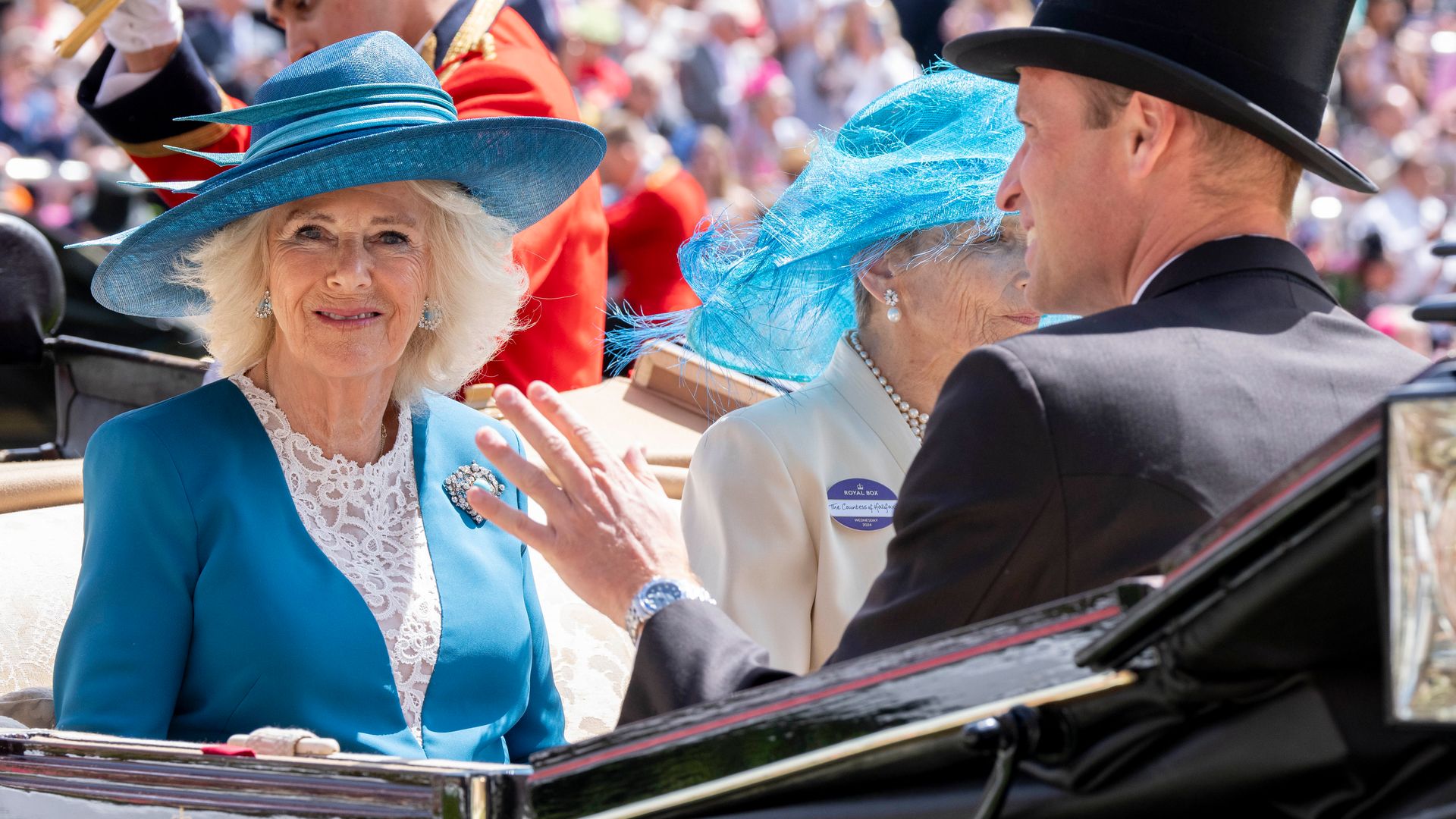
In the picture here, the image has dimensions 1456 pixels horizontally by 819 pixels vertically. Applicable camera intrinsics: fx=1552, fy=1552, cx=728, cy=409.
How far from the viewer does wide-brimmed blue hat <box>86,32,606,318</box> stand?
2348mm

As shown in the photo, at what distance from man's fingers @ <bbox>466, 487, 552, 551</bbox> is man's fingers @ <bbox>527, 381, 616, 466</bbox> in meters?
0.09

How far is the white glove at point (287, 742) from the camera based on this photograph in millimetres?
1807

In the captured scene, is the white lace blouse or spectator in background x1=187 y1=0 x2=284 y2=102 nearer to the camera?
the white lace blouse

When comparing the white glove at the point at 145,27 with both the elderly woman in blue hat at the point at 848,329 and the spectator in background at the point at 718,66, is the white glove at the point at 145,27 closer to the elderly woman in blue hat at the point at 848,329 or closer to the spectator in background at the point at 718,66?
the elderly woman in blue hat at the point at 848,329

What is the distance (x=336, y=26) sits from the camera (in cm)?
376

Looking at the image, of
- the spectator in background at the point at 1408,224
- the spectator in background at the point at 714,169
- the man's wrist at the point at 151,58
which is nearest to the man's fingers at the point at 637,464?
the man's wrist at the point at 151,58

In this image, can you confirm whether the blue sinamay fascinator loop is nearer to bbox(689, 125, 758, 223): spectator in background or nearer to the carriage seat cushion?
the carriage seat cushion

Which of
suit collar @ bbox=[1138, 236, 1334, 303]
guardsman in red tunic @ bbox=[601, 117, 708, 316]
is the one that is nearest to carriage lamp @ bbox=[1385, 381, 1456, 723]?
suit collar @ bbox=[1138, 236, 1334, 303]

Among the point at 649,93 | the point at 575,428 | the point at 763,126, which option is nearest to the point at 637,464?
the point at 575,428

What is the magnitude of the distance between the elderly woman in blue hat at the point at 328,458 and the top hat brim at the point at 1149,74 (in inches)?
40.6

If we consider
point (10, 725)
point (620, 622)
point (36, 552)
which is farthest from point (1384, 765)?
point (36, 552)

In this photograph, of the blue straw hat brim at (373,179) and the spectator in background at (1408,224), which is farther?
the spectator in background at (1408,224)

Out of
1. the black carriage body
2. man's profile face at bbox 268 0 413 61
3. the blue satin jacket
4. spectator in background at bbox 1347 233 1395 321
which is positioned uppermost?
spectator in background at bbox 1347 233 1395 321

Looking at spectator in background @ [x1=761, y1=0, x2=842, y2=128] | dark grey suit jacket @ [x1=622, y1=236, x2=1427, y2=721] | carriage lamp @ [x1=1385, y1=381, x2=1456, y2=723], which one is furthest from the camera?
spectator in background @ [x1=761, y1=0, x2=842, y2=128]
